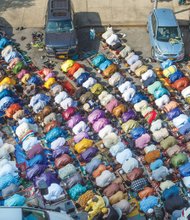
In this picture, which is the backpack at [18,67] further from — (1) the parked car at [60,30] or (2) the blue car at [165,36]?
(2) the blue car at [165,36]

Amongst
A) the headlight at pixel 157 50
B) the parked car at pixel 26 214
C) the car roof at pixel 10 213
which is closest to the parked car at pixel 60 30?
the headlight at pixel 157 50

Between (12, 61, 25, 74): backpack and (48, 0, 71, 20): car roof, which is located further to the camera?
(48, 0, 71, 20): car roof

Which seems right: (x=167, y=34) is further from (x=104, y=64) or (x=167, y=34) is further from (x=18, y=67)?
(x=18, y=67)

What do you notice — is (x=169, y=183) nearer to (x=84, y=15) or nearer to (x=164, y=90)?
(x=164, y=90)

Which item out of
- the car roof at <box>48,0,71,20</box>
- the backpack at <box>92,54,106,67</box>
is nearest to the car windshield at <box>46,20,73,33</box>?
the car roof at <box>48,0,71,20</box>

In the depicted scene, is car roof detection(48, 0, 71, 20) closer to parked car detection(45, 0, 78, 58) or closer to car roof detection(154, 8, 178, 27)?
parked car detection(45, 0, 78, 58)

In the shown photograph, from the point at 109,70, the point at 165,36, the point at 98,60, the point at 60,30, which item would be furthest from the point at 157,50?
the point at 60,30
